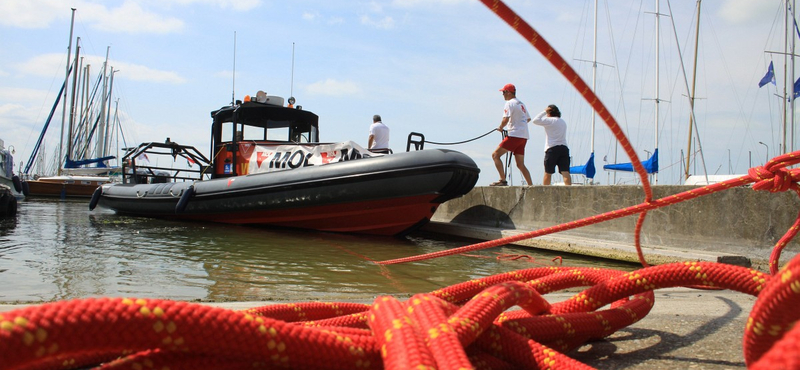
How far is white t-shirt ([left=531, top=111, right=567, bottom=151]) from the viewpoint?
721 centimetres

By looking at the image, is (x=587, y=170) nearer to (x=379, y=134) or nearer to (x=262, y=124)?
(x=379, y=134)

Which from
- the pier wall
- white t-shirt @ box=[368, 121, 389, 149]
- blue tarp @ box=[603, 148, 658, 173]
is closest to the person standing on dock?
the pier wall

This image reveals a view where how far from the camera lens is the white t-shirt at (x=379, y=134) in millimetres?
9000

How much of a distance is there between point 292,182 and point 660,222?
4.57 metres

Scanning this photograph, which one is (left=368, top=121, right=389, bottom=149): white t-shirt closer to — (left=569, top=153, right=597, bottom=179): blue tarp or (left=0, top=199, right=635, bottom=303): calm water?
(left=0, top=199, right=635, bottom=303): calm water

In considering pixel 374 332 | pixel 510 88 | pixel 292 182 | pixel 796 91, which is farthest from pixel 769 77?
pixel 374 332

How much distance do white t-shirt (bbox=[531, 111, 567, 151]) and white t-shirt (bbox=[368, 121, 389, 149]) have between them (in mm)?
2739

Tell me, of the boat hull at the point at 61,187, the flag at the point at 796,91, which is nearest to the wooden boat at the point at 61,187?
the boat hull at the point at 61,187

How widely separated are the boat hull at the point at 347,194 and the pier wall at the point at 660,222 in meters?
0.81

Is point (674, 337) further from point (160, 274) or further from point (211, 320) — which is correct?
point (160, 274)

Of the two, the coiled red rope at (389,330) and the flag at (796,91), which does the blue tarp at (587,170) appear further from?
the coiled red rope at (389,330)

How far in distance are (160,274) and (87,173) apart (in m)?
25.9

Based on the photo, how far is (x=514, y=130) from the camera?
753 cm

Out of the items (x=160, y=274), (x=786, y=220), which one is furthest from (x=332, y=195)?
(x=786, y=220)
